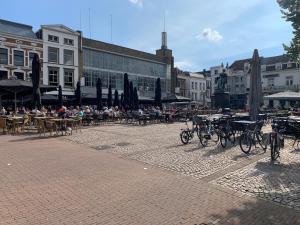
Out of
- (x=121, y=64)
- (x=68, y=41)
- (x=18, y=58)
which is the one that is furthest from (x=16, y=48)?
(x=121, y=64)

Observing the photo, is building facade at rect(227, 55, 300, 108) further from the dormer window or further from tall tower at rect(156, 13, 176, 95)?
the dormer window

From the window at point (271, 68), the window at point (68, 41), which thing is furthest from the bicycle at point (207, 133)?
the window at point (271, 68)

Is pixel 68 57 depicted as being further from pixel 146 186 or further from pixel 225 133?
pixel 146 186

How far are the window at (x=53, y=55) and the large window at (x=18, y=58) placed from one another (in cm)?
401

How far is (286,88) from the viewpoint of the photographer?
205ft

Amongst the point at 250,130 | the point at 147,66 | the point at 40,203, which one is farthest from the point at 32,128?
the point at 147,66

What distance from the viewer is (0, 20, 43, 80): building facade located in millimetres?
36750

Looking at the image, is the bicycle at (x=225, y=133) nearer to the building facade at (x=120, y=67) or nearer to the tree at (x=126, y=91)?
the tree at (x=126, y=91)

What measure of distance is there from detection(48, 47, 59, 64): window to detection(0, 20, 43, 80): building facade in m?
1.64

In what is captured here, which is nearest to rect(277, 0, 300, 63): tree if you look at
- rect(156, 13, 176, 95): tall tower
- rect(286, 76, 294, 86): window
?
rect(156, 13, 176, 95): tall tower

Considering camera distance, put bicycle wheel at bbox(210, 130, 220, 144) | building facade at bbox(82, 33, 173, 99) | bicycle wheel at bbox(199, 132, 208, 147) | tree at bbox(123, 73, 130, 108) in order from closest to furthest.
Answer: bicycle wheel at bbox(199, 132, 208, 147), bicycle wheel at bbox(210, 130, 220, 144), tree at bbox(123, 73, 130, 108), building facade at bbox(82, 33, 173, 99)

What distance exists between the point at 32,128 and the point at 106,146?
21.5ft

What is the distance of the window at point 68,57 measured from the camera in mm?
43562

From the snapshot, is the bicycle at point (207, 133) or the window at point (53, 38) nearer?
the bicycle at point (207, 133)
